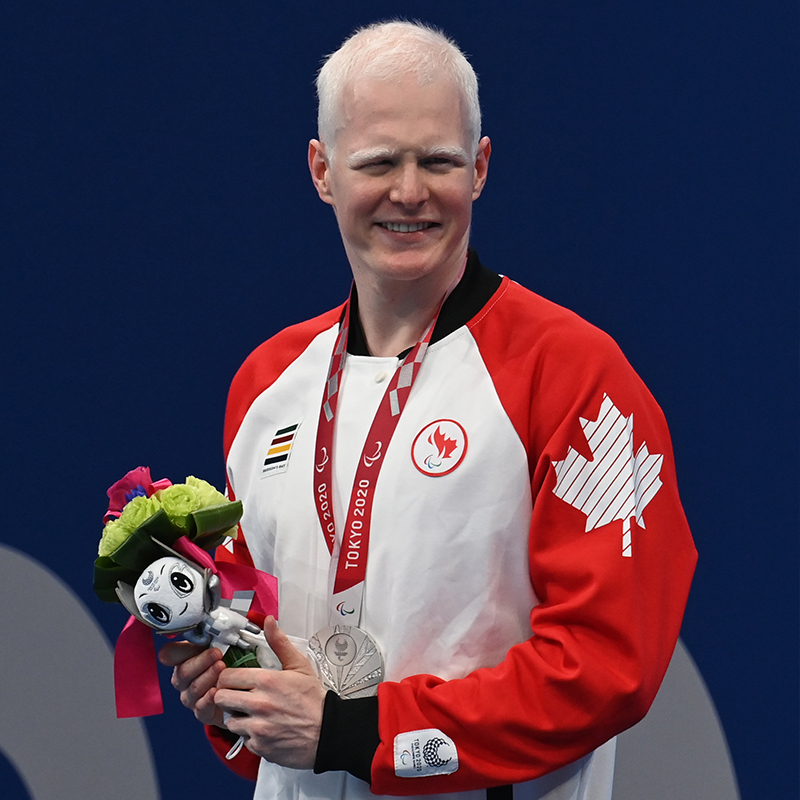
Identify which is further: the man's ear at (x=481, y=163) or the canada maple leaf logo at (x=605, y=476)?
the man's ear at (x=481, y=163)

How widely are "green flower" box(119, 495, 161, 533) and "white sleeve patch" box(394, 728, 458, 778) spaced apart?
0.46 metres

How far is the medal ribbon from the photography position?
154cm

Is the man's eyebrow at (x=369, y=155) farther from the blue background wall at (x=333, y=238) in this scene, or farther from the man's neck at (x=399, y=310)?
the blue background wall at (x=333, y=238)

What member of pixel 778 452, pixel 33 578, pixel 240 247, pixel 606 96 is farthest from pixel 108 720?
pixel 606 96

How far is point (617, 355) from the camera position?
4.94 ft

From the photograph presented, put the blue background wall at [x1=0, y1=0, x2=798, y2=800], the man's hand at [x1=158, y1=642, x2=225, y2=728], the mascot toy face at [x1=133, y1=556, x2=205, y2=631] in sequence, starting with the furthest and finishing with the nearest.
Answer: the blue background wall at [x1=0, y1=0, x2=798, y2=800] → the man's hand at [x1=158, y1=642, x2=225, y2=728] → the mascot toy face at [x1=133, y1=556, x2=205, y2=631]

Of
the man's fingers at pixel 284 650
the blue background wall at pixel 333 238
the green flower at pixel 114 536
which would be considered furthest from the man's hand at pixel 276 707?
the blue background wall at pixel 333 238

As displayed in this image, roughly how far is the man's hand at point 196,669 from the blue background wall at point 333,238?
1.08 meters

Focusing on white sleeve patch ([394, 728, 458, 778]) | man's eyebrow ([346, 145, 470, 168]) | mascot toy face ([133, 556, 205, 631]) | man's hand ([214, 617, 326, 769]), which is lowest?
white sleeve patch ([394, 728, 458, 778])

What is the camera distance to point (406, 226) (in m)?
1.57

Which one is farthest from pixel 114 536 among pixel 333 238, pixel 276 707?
pixel 333 238

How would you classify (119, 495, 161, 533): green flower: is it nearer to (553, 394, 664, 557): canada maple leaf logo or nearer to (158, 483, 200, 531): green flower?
(158, 483, 200, 531): green flower

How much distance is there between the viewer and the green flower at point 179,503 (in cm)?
139

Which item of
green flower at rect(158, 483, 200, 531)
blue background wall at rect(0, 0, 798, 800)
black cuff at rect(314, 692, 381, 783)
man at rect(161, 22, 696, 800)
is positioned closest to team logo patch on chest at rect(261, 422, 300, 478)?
man at rect(161, 22, 696, 800)
